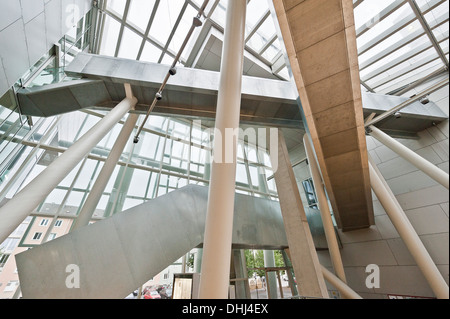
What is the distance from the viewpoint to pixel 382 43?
470 inches

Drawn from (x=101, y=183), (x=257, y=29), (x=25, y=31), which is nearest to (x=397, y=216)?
(x=101, y=183)

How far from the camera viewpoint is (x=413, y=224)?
364cm

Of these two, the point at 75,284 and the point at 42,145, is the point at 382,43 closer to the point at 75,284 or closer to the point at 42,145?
the point at 75,284

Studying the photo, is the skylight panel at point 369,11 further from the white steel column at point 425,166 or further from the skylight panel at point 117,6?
the skylight panel at point 117,6

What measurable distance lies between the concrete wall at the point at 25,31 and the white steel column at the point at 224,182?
609 cm

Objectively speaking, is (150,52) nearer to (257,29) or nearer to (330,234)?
(257,29)

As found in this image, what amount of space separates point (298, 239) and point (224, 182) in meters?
7.54

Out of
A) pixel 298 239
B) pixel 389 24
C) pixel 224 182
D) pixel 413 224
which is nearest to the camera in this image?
pixel 224 182

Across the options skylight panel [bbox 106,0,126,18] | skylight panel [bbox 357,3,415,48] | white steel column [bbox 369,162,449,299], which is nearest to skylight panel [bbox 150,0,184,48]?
skylight panel [bbox 106,0,126,18]

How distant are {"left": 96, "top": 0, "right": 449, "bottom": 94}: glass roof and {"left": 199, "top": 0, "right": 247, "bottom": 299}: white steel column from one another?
9.49 metres

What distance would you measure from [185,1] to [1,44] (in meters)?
9.73

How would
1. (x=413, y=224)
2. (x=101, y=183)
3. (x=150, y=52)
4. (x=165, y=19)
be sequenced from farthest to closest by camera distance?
(x=150, y=52)
(x=165, y=19)
(x=101, y=183)
(x=413, y=224)

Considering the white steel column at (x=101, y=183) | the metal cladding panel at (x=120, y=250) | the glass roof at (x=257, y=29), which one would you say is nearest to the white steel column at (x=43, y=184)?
the metal cladding panel at (x=120, y=250)
